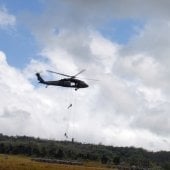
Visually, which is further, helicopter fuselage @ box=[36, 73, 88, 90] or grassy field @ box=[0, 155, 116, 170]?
grassy field @ box=[0, 155, 116, 170]

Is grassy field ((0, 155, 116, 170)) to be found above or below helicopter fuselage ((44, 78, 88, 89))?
below

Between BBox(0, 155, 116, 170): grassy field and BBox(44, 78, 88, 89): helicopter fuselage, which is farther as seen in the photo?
BBox(0, 155, 116, 170): grassy field

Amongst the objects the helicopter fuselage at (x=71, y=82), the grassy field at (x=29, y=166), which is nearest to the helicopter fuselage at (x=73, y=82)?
the helicopter fuselage at (x=71, y=82)

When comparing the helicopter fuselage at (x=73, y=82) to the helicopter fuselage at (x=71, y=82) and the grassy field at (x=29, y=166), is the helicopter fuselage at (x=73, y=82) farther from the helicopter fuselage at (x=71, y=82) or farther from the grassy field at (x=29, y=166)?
the grassy field at (x=29, y=166)

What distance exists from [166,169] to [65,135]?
139 metres

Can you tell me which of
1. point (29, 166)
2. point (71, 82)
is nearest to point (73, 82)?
point (71, 82)

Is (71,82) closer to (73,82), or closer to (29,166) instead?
(73,82)

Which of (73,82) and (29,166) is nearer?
(73,82)

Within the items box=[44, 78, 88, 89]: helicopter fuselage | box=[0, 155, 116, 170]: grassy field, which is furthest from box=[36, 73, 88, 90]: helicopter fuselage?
box=[0, 155, 116, 170]: grassy field

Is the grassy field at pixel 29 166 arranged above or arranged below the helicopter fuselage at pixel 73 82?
below

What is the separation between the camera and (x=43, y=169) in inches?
3903

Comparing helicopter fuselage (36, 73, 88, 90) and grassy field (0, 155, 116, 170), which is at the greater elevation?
helicopter fuselage (36, 73, 88, 90)

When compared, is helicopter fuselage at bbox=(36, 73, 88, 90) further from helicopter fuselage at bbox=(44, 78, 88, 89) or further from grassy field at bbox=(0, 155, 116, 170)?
grassy field at bbox=(0, 155, 116, 170)

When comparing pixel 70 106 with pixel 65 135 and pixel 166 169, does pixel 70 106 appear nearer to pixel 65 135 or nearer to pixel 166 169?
pixel 65 135
